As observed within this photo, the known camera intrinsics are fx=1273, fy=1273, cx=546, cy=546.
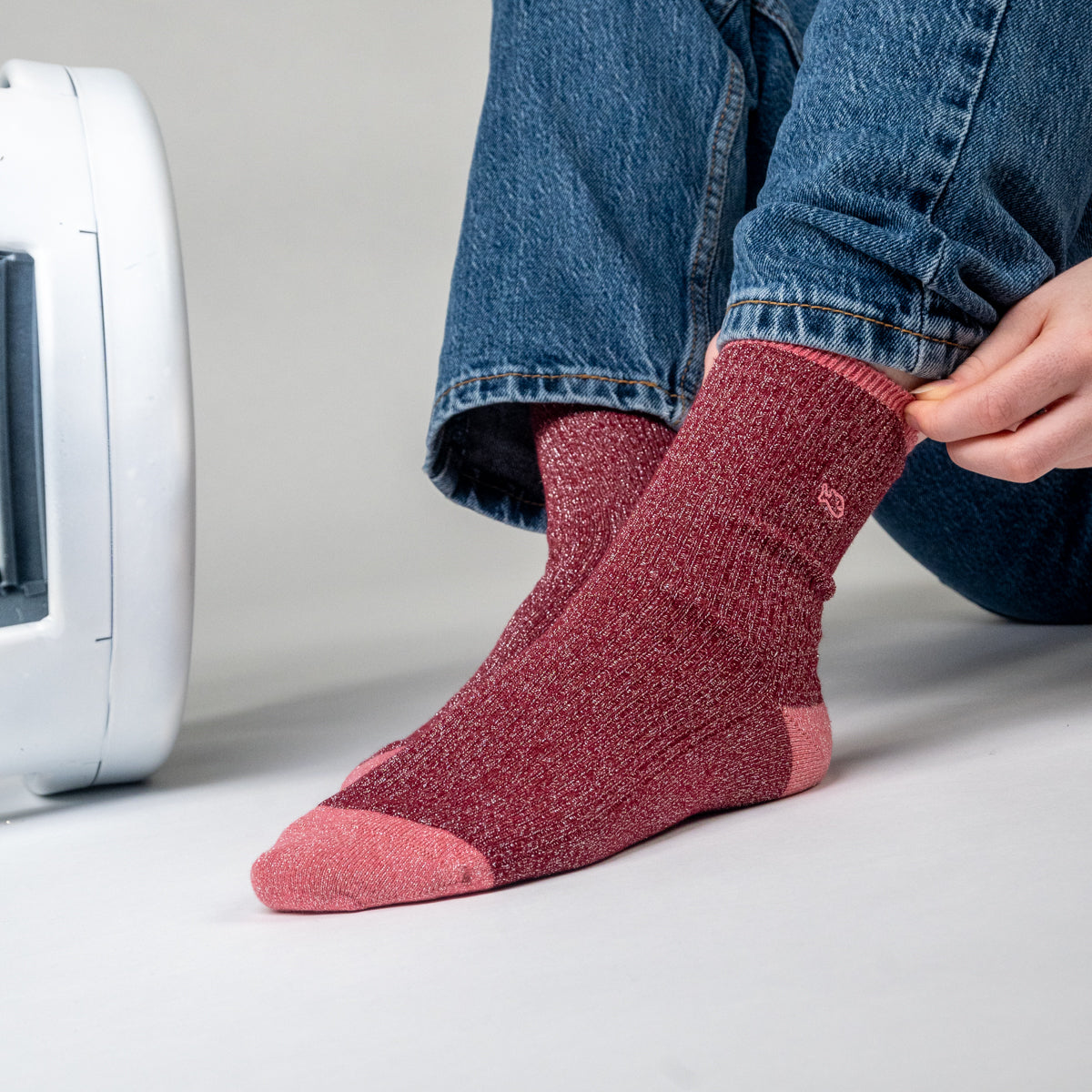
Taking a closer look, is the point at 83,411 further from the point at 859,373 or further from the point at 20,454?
the point at 859,373

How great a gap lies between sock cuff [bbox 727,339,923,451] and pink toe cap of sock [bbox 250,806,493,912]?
0.26 metres

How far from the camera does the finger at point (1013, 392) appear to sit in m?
0.57

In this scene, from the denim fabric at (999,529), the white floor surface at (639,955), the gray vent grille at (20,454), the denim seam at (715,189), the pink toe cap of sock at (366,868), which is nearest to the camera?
the white floor surface at (639,955)

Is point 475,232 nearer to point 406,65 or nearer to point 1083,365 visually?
point 1083,365

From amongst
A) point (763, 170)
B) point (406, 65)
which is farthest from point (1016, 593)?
point (406, 65)

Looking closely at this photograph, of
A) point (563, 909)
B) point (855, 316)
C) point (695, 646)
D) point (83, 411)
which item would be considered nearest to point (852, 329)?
point (855, 316)

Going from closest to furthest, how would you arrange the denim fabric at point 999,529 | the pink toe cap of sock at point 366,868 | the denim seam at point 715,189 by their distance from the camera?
the pink toe cap of sock at point 366,868
the denim seam at point 715,189
the denim fabric at point 999,529

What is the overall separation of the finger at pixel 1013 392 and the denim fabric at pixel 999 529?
31 centimetres

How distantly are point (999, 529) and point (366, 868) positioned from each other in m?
0.58

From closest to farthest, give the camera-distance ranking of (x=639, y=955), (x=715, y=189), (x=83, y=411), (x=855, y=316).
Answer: (x=639, y=955), (x=855, y=316), (x=83, y=411), (x=715, y=189)

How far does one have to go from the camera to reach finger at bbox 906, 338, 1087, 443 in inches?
22.3

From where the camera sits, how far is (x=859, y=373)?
1.91ft

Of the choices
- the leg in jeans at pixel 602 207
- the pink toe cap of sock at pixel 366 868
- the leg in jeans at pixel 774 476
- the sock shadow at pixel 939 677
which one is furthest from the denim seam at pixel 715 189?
the pink toe cap of sock at pixel 366 868

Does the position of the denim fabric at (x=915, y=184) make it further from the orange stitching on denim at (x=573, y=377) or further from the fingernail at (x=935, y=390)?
the orange stitching on denim at (x=573, y=377)
